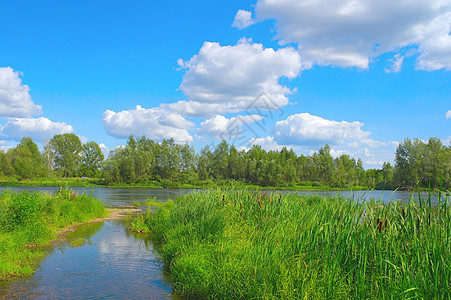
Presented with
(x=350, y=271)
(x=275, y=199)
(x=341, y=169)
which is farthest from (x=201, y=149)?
(x=350, y=271)

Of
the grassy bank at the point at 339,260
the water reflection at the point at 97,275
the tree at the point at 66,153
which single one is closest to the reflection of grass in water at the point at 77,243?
the water reflection at the point at 97,275

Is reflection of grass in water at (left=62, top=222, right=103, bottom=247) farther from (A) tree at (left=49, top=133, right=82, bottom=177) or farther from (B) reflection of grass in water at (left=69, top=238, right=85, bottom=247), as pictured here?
(A) tree at (left=49, top=133, right=82, bottom=177)

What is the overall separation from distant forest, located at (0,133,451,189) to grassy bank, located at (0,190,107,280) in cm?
3920

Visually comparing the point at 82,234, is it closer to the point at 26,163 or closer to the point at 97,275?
the point at 97,275

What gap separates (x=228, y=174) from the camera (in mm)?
76812

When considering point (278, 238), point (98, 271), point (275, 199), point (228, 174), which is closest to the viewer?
point (278, 238)

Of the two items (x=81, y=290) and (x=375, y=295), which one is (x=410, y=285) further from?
(x=81, y=290)

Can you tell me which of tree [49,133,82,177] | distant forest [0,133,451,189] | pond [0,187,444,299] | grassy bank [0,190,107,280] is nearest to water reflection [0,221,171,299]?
pond [0,187,444,299]

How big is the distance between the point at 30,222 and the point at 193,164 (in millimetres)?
67815

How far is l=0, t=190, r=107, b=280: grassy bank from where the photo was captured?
33.7ft

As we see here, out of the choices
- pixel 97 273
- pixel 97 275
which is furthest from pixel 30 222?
pixel 97 275

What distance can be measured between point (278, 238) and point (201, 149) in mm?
75945

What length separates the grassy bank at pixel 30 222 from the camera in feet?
33.7

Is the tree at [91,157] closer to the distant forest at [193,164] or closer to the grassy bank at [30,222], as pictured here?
the distant forest at [193,164]
